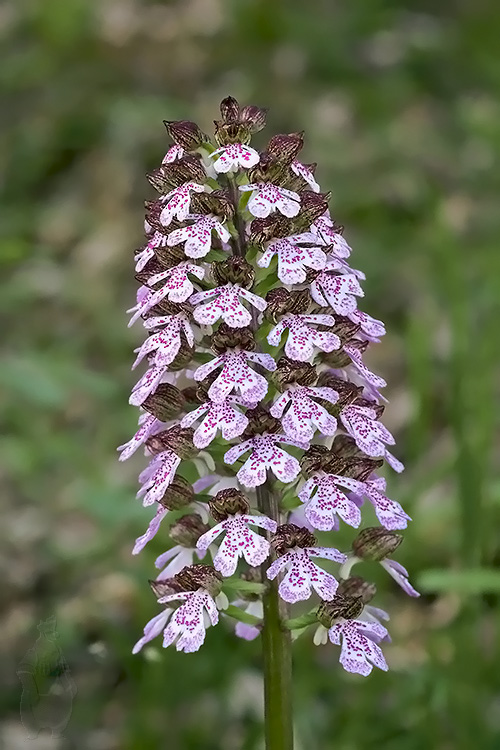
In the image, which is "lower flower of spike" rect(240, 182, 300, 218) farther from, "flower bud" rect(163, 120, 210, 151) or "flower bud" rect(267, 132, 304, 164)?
"flower bud" rect(163, 120, 210, 151)

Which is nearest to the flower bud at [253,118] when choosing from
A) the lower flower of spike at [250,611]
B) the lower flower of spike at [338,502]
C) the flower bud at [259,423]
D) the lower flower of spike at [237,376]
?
the lower flower of spike at [237,376]

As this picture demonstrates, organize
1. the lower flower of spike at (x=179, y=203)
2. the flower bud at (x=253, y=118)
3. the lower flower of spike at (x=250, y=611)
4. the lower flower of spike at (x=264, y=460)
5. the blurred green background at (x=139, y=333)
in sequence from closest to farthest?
1. the lower flower of spike at (x=264, y=460)
2. the lower flower of spike at (x=179, y=203)
3. the flower bud at (x=253, y=118)
4. the lower flower of spike at (x=250, y=611)
5. the blurred green background at (x=139, y=333)

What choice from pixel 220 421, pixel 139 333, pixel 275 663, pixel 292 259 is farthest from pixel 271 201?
pixel 139 333

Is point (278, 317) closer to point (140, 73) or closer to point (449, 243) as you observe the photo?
point (449, 243)

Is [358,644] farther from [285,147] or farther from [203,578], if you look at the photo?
[285,147]

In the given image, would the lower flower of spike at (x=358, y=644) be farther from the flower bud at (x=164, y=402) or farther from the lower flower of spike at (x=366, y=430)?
the flower bud at (x=164, y=402)

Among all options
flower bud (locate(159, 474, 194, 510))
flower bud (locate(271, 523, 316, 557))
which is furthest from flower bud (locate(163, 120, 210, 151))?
flower bud (locate(271, 523, 316, 557))

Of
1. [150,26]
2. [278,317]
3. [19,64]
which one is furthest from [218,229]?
[150,26]
